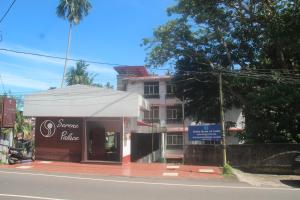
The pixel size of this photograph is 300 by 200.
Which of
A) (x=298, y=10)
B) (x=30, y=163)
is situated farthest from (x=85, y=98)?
(x=298, y=10)

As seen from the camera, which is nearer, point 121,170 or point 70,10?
point 121,170

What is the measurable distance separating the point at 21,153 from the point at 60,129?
2.93 meters

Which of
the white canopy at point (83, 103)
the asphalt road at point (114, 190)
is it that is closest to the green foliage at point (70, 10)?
the white canopy at point (83, 103)

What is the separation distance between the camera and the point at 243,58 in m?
34.5

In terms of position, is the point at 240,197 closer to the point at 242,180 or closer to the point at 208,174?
the point at 242,180

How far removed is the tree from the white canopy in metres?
7.08

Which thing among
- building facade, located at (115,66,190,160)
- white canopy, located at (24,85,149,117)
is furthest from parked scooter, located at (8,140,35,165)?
building facade, located at (115,66,190,160)

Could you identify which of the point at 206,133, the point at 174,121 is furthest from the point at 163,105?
the point at 206,133

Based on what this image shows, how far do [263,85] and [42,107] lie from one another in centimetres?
1468

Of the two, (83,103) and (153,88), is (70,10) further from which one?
(83,103)

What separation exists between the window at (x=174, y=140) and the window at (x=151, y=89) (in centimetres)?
483

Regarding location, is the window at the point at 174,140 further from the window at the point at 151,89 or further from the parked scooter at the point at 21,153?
the parked scooter at the point at 21,153

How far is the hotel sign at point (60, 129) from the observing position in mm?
26062

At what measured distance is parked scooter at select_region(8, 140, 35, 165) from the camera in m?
23.8
